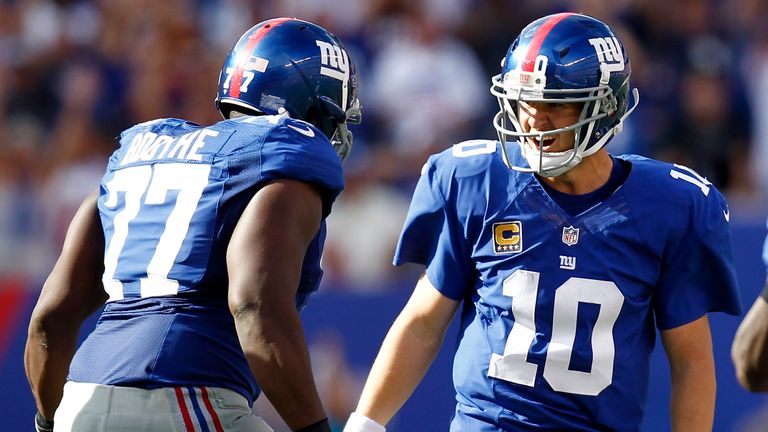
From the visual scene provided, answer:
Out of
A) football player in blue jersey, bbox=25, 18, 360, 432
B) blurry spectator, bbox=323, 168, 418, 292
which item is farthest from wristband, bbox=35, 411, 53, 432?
blurry spectator, bbox=323, 168, 418, 292

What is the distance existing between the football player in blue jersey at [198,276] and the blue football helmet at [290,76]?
86mm

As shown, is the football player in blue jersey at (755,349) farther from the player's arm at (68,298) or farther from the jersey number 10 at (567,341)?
the player's arm at (68,298)

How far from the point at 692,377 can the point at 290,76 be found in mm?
1332

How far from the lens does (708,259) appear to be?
10.4 feet

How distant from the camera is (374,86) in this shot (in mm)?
8047

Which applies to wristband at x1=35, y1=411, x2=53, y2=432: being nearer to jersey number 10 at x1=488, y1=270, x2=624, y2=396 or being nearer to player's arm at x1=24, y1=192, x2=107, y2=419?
player's arm at x1=24, y1=192, x2=107, y2=419

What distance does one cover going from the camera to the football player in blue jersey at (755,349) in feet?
9.88

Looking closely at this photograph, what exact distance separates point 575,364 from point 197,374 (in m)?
1.00

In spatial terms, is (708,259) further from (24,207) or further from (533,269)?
(24,207)

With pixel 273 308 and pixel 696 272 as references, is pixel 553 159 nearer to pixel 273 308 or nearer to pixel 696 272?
pixel 696 272

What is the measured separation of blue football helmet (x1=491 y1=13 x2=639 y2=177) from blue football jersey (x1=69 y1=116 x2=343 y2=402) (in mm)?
622

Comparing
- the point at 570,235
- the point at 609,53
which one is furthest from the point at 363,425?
the point at 609,53

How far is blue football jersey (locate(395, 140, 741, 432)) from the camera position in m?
3.12

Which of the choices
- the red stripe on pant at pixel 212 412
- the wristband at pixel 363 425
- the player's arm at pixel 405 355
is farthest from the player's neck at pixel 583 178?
the red stripe on pant at pixel 212 412
